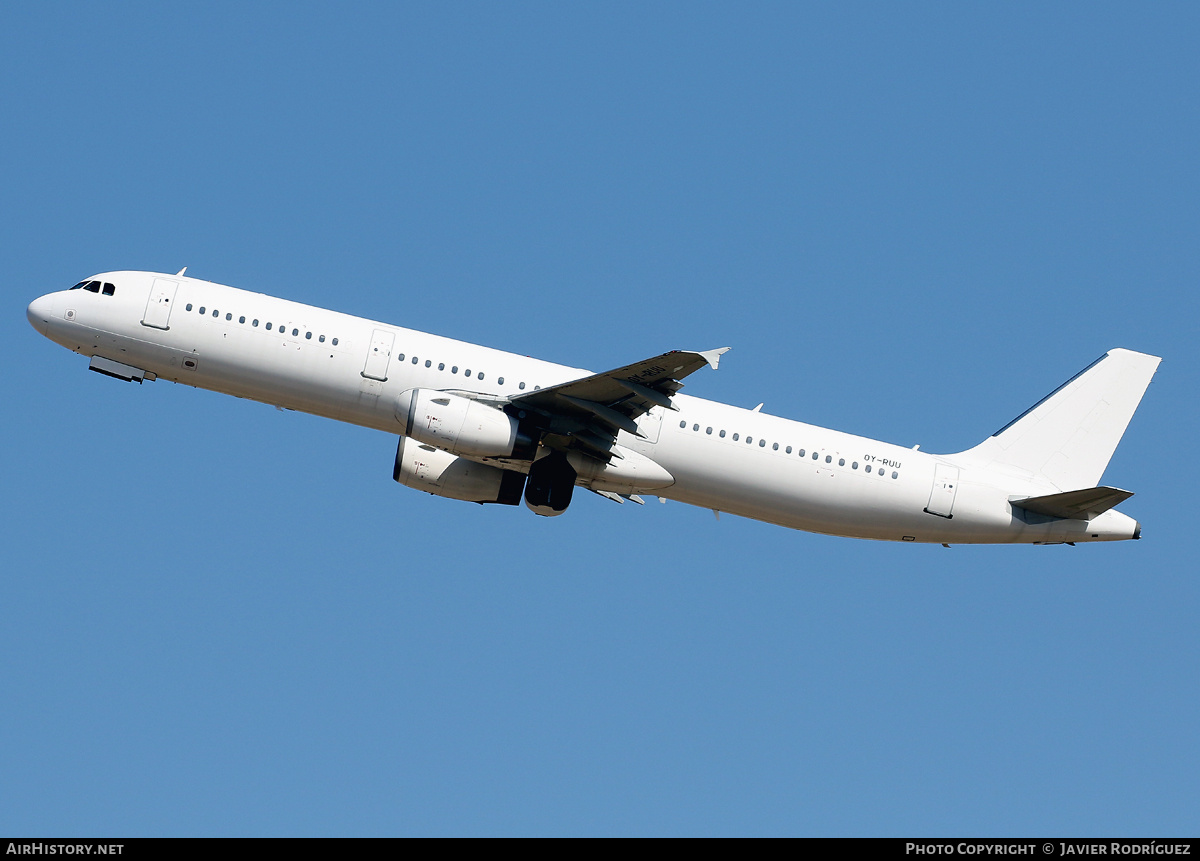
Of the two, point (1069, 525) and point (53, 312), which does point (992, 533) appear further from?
point (53, 312)

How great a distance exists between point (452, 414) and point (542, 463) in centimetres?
337

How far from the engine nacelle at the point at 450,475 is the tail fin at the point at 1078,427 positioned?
15140 mm

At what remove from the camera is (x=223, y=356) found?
37.0m

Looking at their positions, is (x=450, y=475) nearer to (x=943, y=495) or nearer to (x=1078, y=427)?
(x=943, y=495)

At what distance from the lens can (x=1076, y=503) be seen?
38.7 metres

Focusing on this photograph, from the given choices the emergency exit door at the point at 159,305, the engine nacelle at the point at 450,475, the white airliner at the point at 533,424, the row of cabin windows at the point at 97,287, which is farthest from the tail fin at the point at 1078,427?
the row of cabin windows at the point at 97,287

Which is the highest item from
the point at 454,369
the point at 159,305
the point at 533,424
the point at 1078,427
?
the point at 1078,427

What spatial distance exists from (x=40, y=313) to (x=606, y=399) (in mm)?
17269

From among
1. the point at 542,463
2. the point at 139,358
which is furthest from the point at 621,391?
the point at 139,358

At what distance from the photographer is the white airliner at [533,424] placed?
3619cm

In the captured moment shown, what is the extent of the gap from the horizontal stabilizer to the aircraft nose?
98.7ft

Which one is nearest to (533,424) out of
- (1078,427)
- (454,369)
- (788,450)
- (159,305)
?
(454,369)

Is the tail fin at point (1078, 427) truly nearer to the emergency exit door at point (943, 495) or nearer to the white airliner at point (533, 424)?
the white airliner at point (533, 424)
